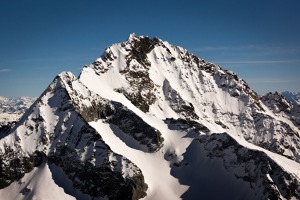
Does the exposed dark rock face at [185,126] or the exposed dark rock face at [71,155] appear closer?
the exposed dark rock face at [71,155]

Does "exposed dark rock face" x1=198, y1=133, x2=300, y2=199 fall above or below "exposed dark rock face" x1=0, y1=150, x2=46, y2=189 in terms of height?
below

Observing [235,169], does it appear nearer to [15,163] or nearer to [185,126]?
[185,126]

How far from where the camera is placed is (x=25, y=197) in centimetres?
14662

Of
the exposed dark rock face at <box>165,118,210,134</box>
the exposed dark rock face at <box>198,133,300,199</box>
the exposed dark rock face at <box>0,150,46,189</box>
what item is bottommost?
the exposed dark rock face at <box>198,133,300,199</box>

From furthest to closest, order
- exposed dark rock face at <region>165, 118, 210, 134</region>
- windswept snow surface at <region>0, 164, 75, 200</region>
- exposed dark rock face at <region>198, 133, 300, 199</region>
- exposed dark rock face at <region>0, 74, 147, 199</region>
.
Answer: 1. exposed dark rock face at <region>165, 118, 210, 134</region>
2. exposed dark rock face at <region>0, 74, 147, 199</region>
3. windswept snow surface at <region>0, 164, 75, 200</region>
4. exposed dark rock face at <region>198, 133, 300, 199</region>

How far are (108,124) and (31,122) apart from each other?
40.4m

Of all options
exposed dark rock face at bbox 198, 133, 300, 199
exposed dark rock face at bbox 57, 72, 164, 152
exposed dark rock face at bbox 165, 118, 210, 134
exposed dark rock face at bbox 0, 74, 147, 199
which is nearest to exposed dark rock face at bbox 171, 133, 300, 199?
exposed dark rock face at bbox 198, 133, 300, 199

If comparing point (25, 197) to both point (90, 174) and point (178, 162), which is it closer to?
point (90, 174)

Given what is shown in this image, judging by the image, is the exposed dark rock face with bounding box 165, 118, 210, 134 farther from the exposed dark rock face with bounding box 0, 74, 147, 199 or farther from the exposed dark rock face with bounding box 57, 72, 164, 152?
the exposed dark rock face with bounding box 0, 74, 147, 199

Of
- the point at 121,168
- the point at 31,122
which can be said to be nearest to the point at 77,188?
the point at 121,168

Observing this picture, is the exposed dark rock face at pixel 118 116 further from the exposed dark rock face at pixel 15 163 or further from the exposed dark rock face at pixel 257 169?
the exposed dark rock face at pixel 257 169

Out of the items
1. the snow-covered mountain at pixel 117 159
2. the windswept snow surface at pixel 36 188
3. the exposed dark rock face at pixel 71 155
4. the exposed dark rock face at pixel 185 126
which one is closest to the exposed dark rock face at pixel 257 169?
the snow-covered mountain at pixel 117 159

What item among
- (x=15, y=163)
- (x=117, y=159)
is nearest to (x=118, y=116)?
(x=117, y=159)

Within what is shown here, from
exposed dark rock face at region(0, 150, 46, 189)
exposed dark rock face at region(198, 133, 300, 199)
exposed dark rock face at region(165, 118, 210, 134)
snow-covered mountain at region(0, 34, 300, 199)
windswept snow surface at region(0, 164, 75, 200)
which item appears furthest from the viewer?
exposed dark rock face at region(165, 118, 210, 134)
